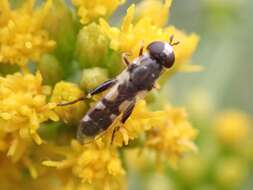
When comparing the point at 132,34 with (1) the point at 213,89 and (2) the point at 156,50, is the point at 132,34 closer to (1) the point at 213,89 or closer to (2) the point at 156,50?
(2) the point at 156,50

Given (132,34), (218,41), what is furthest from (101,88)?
(218,41)

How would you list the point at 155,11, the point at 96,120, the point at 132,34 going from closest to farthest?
the point at 96,120 < the point at 132,34 < the point at 155,11

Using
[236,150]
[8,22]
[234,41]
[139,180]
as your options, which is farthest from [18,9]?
[234,41]

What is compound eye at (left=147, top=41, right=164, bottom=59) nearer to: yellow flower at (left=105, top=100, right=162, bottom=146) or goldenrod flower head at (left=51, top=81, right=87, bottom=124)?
yellow flower at (left=105, top=100, right=162, bottom=146)

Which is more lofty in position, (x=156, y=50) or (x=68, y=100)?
(x=156, y=50)

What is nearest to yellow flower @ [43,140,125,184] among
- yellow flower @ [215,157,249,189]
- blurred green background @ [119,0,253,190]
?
blurred green background @ [119,0,253,190]

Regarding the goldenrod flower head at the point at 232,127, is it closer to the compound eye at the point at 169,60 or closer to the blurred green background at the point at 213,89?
the blurred green background at the point at 213,89
